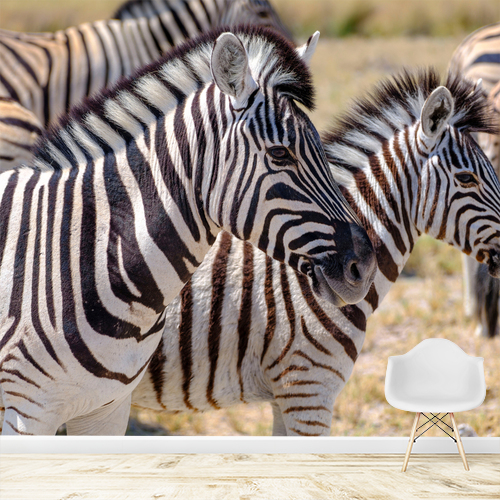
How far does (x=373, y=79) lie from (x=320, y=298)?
290 centimetres

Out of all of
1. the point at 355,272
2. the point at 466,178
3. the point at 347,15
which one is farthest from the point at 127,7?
the point at 355,272

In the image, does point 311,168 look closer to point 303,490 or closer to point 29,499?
point 303,490

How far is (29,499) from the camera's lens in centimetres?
221

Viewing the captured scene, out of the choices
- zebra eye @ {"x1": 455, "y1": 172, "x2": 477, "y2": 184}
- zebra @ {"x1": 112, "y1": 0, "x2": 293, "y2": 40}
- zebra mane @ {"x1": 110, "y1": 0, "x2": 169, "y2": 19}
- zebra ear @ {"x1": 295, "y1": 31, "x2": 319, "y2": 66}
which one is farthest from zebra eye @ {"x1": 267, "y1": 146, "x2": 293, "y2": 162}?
zebra mane @ {"x1": 110, "y1": 0, "x2": 169, "y2": 19}

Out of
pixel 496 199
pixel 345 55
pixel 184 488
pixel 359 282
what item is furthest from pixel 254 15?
pixel 184 488

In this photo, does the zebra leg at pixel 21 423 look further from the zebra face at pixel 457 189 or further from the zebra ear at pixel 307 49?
the zebra face at pixel 457 189

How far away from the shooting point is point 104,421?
2.53 metres

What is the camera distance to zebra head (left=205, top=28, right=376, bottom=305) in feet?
6.87

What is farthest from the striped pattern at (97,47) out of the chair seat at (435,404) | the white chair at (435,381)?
the chair seat at (435,404)

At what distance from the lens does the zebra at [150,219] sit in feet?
6.94

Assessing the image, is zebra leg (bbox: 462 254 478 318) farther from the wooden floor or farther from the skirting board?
the wooden floor

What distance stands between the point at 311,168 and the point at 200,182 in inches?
15.8

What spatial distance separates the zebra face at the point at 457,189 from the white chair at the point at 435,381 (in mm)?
485

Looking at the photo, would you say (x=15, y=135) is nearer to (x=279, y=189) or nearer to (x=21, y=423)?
(x=21, y=423)
